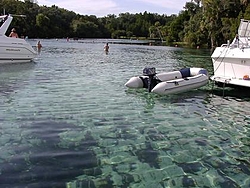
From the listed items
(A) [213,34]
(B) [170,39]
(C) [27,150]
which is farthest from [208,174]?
(B) [170,39]

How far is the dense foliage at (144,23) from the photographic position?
67.6 metres

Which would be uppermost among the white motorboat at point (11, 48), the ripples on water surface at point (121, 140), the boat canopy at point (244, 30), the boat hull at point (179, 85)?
the boat canopy at point (244, 30)

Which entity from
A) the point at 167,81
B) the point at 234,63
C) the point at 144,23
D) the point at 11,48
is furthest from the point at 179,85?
the point at 144,23

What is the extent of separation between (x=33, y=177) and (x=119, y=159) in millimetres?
1816

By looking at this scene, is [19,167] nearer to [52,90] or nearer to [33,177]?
[33,177]

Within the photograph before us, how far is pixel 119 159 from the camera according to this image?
7102mm

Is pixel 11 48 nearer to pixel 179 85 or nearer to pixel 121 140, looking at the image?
pixel 179 85

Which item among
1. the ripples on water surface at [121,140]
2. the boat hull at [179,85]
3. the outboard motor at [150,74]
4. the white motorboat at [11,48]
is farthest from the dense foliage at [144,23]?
the ripples on water surface at [121,140]

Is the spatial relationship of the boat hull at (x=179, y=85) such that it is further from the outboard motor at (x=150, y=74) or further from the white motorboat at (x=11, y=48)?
the white motorboat at (x=11, y=48)

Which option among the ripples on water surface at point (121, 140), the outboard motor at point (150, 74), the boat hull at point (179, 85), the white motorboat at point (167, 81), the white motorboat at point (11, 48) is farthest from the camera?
the white motorboat at point (11, 48)

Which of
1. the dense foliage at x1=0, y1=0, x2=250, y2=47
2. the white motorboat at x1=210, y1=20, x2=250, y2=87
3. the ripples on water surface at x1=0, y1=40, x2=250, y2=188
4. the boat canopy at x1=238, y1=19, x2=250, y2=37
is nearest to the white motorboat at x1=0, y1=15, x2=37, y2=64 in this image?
the ripples on water surface at x1=0, y1=40, x2=250, y2=188

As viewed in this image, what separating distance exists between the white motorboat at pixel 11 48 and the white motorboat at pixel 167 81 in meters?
12.0

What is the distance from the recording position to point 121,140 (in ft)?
27.0

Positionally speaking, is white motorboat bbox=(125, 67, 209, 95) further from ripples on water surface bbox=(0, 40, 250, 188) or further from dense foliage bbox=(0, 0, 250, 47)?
dense foliage bbox=(0, 0, 250, 47)
